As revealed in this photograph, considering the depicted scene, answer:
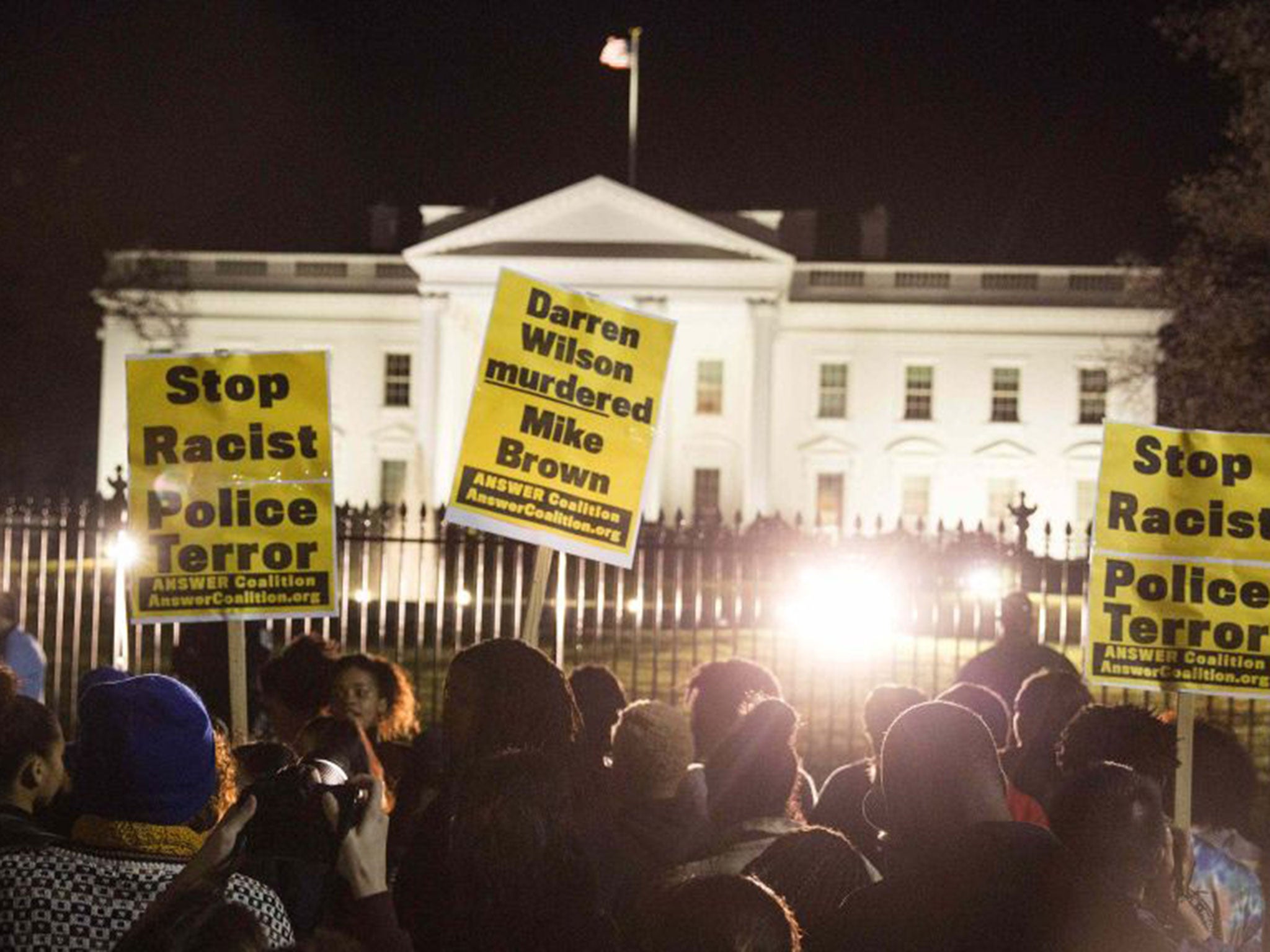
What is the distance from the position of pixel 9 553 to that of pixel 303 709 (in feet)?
18.3

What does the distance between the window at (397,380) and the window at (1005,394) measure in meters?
17.9

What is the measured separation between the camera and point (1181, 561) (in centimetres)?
561

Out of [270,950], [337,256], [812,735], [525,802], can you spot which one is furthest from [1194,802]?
[337,256]

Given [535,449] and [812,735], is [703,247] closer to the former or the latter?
[812,735]

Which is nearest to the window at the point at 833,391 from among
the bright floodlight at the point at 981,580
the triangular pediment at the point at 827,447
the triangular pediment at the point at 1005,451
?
the triangular pediment at the point at 827,447

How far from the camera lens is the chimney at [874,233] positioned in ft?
159

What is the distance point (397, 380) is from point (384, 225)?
8.38 meters

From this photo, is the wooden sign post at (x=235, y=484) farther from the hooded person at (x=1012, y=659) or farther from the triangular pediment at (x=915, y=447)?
the triangular pediment at (x=915, y=447)

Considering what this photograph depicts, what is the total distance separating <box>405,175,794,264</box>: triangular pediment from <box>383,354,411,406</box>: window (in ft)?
15.6

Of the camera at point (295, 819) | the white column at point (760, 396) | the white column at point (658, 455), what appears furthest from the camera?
the white column at point (760, 396)

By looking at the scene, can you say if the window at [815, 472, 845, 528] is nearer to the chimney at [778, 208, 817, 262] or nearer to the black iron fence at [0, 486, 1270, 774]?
the chimney at [778, 208, 817, 262]

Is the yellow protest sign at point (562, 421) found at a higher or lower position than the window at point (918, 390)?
lower

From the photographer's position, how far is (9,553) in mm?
10570

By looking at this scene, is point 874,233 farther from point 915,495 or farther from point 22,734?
point 22,734
